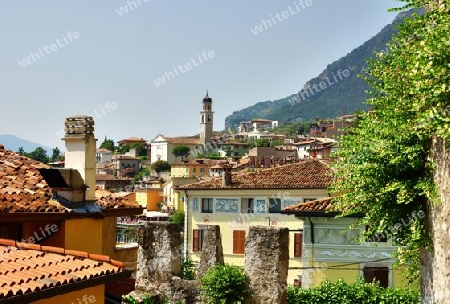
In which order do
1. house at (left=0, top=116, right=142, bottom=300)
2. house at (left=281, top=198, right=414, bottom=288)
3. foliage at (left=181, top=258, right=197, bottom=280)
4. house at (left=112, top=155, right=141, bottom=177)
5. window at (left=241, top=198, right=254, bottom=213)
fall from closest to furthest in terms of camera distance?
house at (left=0, top=116, right=142, bottom=300)
foliage at (left=181, top=258, right=197, bottom=280)
house at (left=281, top=198, right=414, bottom=288)
window at (left=241, top=198, right=254, bottom=213)
house at (left=112, top=155, right=141, bottom=177)

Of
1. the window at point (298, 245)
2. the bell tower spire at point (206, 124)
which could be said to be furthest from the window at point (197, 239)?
the bell tower spire at point (206, 124)

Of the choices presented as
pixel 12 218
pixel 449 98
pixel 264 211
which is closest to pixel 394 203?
pixel 449 98

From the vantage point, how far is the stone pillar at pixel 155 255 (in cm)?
1427

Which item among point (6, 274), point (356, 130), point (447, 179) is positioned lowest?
point (6, 274)

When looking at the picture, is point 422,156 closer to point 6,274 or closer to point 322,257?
point 6,274

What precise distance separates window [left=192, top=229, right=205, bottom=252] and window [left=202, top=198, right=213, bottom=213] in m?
1.44

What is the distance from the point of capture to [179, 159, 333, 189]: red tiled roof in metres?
32.7

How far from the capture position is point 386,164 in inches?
424

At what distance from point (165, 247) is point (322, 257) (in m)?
7.52

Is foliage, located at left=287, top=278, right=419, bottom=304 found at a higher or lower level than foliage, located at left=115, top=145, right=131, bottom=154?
lower

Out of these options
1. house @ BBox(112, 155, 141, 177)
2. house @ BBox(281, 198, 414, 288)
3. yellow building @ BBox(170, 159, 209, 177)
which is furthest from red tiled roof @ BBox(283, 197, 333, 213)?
house @ BBox(112, 155, 141, 177)

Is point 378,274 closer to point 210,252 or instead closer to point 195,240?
point 210,252

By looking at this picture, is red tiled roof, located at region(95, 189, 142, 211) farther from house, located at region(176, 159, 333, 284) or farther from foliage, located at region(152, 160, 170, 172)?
foliage, located at region(152, 160, 170, 172)

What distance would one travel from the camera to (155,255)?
14.3 meters
